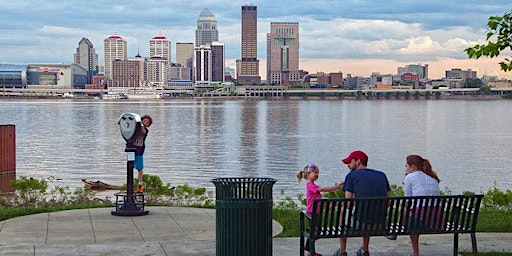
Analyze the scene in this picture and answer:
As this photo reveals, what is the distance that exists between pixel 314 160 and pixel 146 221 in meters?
27.6

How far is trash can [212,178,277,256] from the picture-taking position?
28.2ft

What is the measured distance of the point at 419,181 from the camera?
9.33 meters

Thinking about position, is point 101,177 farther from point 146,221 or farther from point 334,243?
point 334,243

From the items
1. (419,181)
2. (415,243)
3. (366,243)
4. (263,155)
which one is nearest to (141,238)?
(366,243)

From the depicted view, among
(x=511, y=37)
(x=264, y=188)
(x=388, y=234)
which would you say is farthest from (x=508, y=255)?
(x=264, y=188)

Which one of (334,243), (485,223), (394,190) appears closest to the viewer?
(334,243)

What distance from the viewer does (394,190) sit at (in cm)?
1800

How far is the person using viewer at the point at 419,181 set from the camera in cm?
930

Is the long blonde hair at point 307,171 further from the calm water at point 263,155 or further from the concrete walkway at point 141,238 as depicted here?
the calm water at point 263,155

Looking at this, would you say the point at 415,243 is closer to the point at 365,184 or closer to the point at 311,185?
the point at 365,184

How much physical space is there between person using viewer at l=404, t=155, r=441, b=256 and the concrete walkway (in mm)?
971

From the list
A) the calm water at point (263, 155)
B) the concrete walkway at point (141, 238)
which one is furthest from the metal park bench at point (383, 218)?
the calm water at point (263, 155)

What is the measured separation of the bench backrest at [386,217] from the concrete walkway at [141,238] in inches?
33.5

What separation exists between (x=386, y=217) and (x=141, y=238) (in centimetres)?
356
